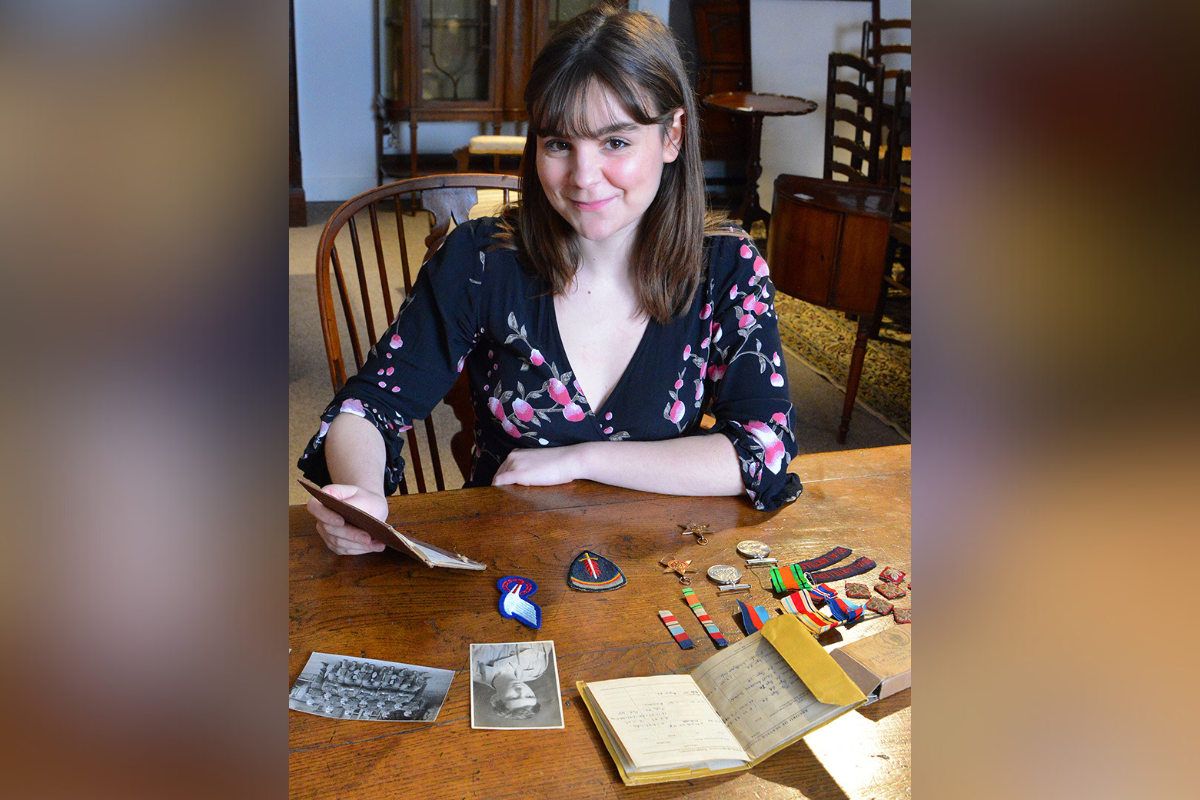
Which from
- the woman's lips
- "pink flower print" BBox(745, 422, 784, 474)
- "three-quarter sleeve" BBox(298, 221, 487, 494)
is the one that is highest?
the woman's lips

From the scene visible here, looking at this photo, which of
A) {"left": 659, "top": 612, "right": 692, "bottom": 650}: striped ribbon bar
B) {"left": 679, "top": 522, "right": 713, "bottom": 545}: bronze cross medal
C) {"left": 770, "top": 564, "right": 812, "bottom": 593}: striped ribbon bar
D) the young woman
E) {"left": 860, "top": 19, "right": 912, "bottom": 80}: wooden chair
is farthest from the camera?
{"left": 860, "top": 19, "right": 912, "bottom": 80}: wooden chair

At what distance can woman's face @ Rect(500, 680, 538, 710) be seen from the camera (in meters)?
0.92

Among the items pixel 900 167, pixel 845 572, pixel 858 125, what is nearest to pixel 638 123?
pixel 845 572

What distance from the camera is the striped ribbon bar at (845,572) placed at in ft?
3.78

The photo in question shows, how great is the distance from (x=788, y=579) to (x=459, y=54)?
5822 millimetres

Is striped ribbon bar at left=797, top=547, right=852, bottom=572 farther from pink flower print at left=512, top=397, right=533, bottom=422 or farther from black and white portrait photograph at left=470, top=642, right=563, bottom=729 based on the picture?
pink flower print at left=512, top=397, right=533, bottom=422

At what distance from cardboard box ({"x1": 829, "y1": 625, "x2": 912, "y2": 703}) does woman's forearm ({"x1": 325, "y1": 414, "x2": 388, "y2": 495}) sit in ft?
2.21

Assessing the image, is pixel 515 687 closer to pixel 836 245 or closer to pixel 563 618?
pixel 563 618

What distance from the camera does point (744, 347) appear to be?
1566mm

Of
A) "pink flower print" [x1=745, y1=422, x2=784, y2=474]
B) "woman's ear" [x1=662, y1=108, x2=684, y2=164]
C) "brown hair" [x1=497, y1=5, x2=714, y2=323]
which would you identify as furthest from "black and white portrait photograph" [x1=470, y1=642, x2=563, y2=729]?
"woman's ear" [x1=662, y1=108, x2=684, y2=164]

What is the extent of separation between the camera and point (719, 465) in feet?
4.50

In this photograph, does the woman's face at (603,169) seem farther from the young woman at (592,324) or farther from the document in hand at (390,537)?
the document in hand at (390,537)

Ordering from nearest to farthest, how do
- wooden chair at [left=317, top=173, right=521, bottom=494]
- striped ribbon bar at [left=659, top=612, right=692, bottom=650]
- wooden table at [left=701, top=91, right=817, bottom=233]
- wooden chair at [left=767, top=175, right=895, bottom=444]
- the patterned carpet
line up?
striped ribbon bar at [left=659, top=612, right=692, bottom=650] < wooden chair at [left=317, top=173, right=521, bottom=494] < wooden chair at [left=767, top=175, right=895, bottom=444] < the patterned carpet < wooden table at [left=701, top=91, right=817, bottom=233]

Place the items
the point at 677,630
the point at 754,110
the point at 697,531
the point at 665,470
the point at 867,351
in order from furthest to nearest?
1. the point at 754,110
2. the point at 867,351
3. the point at 665,470
4. the point at 697,531
5. the point at 677,630
